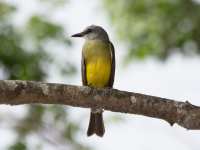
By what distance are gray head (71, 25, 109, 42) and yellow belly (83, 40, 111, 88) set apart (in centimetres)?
58

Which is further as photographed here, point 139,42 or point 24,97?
point 139,42

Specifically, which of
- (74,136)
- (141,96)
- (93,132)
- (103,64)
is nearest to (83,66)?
(103,64)

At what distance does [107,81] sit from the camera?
5.16 metres

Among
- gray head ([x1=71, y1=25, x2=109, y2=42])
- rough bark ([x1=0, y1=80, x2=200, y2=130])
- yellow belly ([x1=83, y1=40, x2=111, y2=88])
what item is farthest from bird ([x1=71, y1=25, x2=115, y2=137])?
rough bark ([x1=0, y1=80, x2=200, y2=130])

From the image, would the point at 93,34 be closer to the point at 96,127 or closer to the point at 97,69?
the point at 97,69

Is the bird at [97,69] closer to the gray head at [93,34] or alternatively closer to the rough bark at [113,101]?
the gray head at [93,34]

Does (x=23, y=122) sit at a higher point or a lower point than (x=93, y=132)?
higher

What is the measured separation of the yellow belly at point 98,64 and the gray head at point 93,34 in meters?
0.58

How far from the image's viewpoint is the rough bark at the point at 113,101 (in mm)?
3527

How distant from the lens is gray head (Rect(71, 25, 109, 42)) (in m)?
5.90

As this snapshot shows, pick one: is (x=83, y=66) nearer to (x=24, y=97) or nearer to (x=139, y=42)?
(x=24, y=97)

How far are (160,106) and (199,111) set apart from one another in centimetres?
55

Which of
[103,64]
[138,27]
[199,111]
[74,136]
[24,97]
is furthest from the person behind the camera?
[74,136]

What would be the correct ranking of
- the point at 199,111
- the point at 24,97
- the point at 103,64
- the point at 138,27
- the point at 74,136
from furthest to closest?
1. the point at 74,136
2. the point at 138,27
3. the point at 103,64
4. the point at 199,111
5. the point at 24,97
